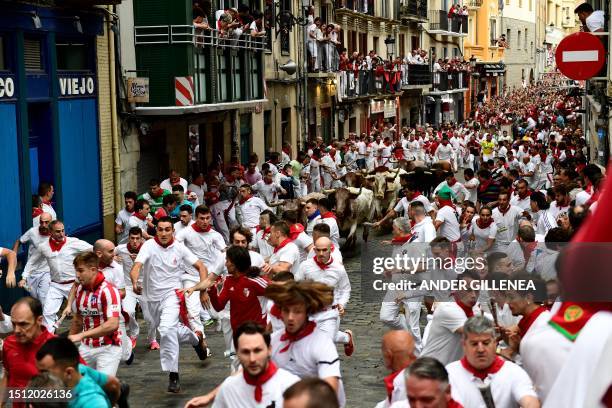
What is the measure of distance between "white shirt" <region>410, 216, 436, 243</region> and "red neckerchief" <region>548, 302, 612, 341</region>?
922 cm

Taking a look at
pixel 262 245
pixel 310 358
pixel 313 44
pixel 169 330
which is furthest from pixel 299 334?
pixel 313 44

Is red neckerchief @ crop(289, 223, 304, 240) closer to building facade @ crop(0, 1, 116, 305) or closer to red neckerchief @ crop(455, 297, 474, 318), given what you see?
building facade @ crop(0, 1, 116, 305)

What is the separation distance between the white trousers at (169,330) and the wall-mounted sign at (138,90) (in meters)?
8.22

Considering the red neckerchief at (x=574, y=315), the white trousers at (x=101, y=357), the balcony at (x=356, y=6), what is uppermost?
the balcony at (x=356, y=6)

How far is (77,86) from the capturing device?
17938 mm

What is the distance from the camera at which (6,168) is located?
15.4m

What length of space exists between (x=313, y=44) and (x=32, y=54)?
59.4 ft

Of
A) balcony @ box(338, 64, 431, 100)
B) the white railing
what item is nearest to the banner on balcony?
the white railing

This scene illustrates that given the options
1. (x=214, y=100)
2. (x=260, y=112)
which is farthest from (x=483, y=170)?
(x=260, y=112)

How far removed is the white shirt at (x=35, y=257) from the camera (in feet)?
44.2

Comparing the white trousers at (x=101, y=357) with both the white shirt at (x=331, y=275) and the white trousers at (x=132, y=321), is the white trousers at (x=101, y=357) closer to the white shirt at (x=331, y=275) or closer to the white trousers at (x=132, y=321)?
the white shirt at (x=331, y=275)

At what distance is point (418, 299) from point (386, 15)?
36.5 metres

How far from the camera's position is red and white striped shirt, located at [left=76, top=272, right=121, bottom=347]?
9031 mm

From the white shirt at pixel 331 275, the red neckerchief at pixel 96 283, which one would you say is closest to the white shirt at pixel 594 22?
the white shirt at pixel 331 275
